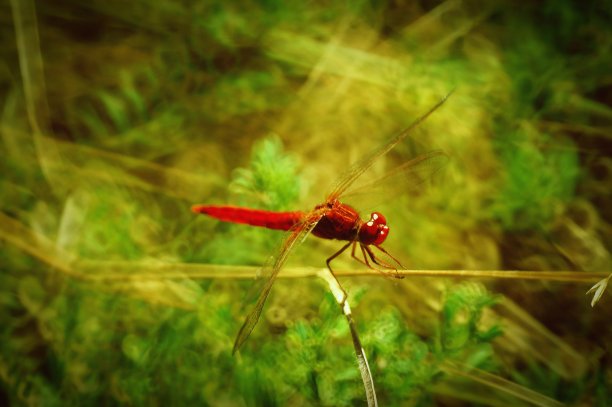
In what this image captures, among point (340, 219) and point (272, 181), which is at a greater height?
point (272, 181)

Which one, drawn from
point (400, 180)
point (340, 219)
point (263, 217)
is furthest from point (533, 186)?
point (263, 217)

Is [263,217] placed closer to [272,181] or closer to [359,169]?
[272,181]

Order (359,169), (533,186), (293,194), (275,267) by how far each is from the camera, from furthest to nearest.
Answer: (533,186)
(293,194)
(359,169)
(275,267)

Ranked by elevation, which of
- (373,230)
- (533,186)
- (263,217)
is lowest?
(373,230)

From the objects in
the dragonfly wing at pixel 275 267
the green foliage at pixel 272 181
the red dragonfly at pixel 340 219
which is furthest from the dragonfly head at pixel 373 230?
the green foliage at pixel 272 181

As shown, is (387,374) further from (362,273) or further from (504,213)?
(504,213)

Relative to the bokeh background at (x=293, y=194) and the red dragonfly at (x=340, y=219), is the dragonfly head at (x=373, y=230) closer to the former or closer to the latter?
the red dragonfly at (x=340, y=219)
